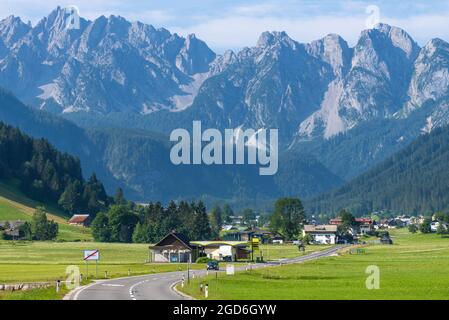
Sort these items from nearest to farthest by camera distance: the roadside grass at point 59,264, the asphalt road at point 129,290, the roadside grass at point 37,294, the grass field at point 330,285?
the roadside grass at point 37,294 < the asphalt road at point 129,290 < the grass field at point 330,285 < the roadside grass at point 59,264

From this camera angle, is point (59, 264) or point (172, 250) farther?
point (172, 250)

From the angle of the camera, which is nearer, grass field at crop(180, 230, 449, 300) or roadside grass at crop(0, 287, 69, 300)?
roadside grass at crop(0, 287, 69, 300)

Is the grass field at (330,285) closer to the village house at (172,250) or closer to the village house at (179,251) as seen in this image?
the village house at (179,251)

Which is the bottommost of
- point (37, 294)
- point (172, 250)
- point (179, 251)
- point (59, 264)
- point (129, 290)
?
point (59, 264)

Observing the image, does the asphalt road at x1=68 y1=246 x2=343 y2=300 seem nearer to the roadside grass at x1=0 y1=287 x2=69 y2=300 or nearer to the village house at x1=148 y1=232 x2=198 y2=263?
the roadside grass at x1=0 y1=287 x2=69 y2=300

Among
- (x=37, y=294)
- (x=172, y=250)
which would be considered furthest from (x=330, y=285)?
(x=172, y=250)

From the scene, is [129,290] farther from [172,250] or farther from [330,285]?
[172,250]

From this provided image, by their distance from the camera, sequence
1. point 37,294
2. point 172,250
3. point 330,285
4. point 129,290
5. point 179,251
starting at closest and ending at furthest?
point 37,294, point 129,290, point 330,285, point 172,250, point 179,251

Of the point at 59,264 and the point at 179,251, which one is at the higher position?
the point at 179,251

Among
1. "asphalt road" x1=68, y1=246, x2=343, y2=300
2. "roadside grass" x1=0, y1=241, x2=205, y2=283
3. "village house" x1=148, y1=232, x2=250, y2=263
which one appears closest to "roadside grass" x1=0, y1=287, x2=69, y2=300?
"asphalt road" x1=68, y1=246, x2=343, y2=300

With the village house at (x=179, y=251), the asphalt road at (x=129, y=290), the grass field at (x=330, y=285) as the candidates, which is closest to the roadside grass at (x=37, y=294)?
the asphalt road at (x=129, y=290)

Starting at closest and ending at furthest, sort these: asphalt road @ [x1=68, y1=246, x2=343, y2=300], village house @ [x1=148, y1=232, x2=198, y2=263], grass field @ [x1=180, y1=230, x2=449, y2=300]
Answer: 1. asphalt road @ [x1=68, y1=246, x2=343, y2=300]
2. grass field @ [x1=180, y1=230, x2=449, y2=300]
3. village house @ [x1=148, y1=232, x2=198, y2=263]
